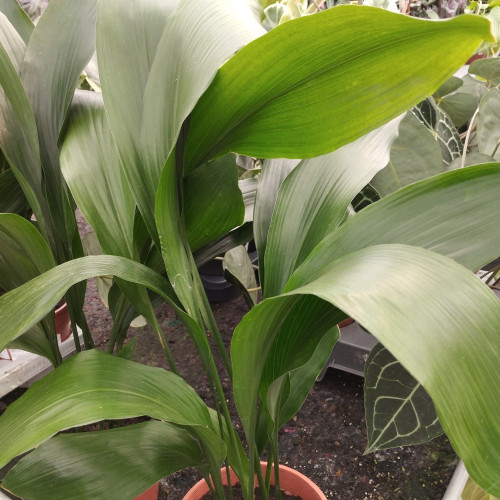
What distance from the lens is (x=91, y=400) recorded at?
0.41 meters

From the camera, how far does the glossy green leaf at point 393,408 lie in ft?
2.00

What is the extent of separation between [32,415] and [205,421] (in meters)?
0.18

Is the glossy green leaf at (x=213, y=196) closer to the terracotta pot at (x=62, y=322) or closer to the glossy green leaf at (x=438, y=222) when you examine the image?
the glossy green leaf at (x=438, y=222)

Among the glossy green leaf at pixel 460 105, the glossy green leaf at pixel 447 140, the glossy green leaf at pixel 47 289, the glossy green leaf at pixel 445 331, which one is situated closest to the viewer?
the glossy green leaf at pixel 445 331

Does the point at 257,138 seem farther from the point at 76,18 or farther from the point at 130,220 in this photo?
the point at 76,18

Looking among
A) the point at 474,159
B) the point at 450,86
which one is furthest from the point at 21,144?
the point at 450,86

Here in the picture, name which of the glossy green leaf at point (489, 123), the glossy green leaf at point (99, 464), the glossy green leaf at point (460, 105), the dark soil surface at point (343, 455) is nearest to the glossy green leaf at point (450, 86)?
the glossy green leaf at point (460, 105)

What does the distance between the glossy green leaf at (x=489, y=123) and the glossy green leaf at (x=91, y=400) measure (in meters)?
0.57

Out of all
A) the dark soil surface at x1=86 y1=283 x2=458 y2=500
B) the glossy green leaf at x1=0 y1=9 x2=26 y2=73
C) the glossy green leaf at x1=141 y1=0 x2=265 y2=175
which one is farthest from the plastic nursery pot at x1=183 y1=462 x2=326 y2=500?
the glossy green leaf at x1=0 y1=9 x2=26 y2=73

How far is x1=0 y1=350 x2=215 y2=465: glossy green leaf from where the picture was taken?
385 mm

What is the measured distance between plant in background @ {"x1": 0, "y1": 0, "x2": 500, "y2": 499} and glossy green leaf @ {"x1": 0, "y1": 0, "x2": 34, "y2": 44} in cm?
15

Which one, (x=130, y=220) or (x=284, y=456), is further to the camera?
(x=284, y=456)

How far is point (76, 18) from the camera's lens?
608 mm

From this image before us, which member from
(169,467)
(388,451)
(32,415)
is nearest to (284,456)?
(388,451)
